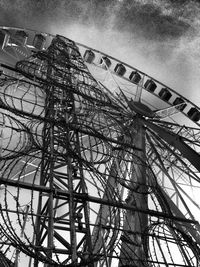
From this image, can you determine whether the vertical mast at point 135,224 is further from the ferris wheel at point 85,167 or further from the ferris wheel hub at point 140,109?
the ferris wheel hub at point 140,109

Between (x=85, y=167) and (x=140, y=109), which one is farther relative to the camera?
(x=140, y=109)

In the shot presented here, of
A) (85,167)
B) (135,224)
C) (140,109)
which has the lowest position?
(135,224)

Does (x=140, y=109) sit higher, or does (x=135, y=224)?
(x=140, y=109)

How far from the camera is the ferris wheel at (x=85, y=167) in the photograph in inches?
282

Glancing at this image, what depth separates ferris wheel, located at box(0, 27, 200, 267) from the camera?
7.16 metres

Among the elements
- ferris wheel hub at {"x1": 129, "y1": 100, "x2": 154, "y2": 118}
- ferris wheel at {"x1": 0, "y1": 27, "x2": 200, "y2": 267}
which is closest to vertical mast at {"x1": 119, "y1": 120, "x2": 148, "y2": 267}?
ferris wheel at {"x1": 0, "y1": 27, "x2": 200, "y2": 267}

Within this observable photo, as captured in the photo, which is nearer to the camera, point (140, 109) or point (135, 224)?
point (135, 224)

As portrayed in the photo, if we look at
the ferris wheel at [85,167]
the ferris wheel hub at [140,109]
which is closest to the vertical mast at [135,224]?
the ferris wheel at [85,167]

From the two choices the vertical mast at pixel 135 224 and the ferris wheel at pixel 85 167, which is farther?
the vertical mast at pixel 135 224

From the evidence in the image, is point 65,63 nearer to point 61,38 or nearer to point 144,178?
point 61,38

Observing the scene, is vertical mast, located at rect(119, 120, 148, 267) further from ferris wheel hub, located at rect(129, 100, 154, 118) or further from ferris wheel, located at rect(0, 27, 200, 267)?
ferris wheel hub, located at rect(129, 100, 154, 118)

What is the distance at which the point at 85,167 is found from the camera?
9359 millimetres

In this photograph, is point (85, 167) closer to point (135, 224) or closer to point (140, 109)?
point (135, 224)

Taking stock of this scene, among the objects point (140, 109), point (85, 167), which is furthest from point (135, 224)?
point (140, 109)
